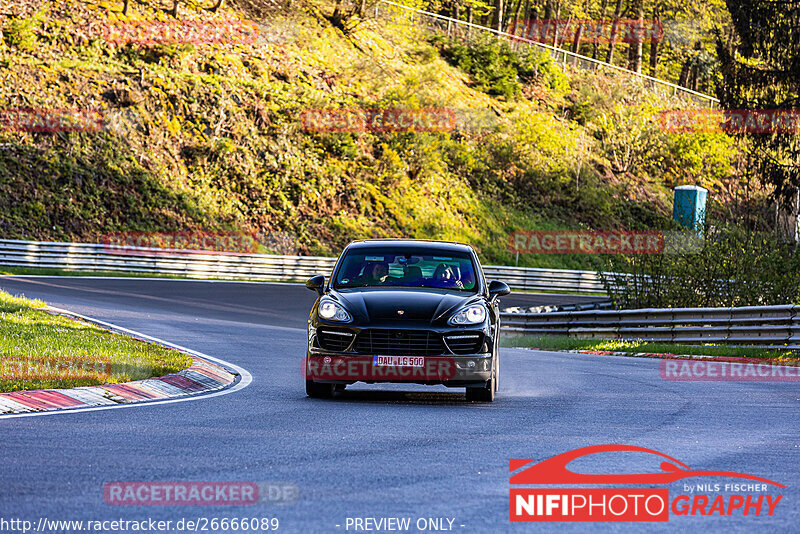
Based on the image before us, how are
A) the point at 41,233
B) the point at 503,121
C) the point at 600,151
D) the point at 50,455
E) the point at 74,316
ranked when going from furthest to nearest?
the point at 600,151 → the point at 503,121 → the point at 41,233 → the point at 74,316 → the point at 50,455

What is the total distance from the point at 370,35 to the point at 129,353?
46.3 meters

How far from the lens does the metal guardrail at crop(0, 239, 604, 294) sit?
34.0 m

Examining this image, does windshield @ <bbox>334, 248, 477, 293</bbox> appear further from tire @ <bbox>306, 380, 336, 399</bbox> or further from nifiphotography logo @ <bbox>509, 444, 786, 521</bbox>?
nifiphotography logo @ <bbox>509, 444, 786, 521</bbox>

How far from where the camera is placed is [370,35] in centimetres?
5781

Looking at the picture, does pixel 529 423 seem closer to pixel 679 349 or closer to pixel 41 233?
pixel 679 349

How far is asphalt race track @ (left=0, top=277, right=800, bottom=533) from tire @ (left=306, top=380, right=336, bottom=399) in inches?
8.8

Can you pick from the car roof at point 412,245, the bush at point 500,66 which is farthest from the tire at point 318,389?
the bush at point 500,66

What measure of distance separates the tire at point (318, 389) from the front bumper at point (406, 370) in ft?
0.61

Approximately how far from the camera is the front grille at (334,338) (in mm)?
10891

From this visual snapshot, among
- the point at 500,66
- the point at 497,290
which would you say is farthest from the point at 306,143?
the point at 497,290

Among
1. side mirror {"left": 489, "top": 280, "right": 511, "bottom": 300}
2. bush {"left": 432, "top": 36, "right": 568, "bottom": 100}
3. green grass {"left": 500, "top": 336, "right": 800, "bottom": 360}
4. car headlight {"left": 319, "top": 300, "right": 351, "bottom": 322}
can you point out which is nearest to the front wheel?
side mirror {"left": 489, "top": 280, "right": 511, "bottom": 300}

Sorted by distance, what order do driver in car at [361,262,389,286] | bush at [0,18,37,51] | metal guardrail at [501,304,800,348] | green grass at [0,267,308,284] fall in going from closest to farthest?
driver in car at [361,262,389,286]
metal guardrail at [501,304,800,348]
green grass at [0,267,308,284]
bush at [0,18,37,51]

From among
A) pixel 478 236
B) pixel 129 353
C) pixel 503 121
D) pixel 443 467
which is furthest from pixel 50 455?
pixel 503 121

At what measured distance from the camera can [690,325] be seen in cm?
2142
